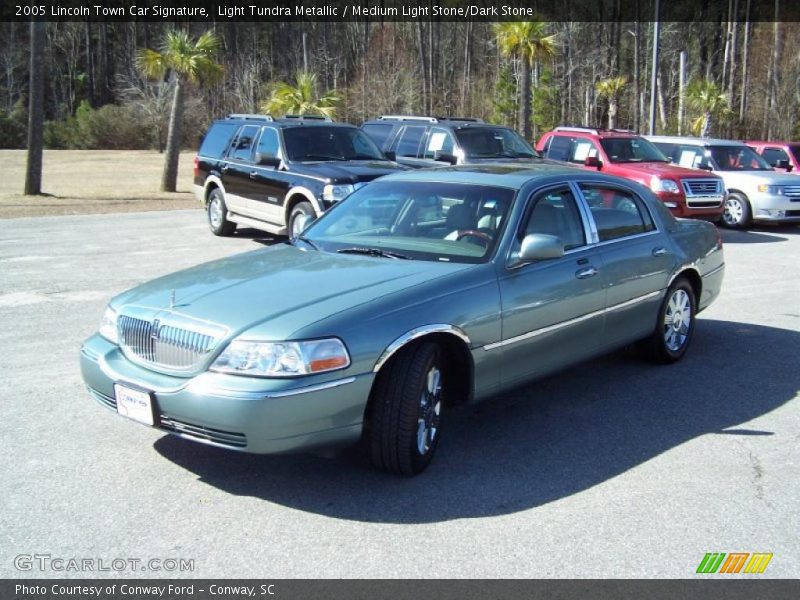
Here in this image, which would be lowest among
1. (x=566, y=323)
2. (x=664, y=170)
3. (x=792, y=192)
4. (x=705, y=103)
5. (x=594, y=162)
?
(x=566, y=323)

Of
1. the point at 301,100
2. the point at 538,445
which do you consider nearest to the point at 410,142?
the point at 538,445

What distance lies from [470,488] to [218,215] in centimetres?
1098

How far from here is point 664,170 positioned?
16.0 m

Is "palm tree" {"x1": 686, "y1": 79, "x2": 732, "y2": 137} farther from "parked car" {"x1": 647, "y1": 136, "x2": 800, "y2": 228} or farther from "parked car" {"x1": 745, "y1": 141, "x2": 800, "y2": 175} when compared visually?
"parked car" {"x1": 647, "y1": 136, "x2": 800, "y2": 228}

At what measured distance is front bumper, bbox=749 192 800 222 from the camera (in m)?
16.7

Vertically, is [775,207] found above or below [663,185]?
below

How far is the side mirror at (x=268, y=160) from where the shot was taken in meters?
12.9

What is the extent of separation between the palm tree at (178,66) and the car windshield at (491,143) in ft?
42.4

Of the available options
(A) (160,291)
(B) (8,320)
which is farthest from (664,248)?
(B) (8,320)

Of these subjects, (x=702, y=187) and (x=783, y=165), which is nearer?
(x=702, y=187)

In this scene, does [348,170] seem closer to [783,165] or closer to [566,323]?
[566,323]

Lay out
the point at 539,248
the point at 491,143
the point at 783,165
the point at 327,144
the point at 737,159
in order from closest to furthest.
Answer: the point at 539,248, the point at 327,144, the point at 491,143, the point at 737,159, the point at 783,165

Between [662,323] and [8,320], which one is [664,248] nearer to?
[662,323]

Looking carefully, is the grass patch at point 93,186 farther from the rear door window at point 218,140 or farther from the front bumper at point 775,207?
the front bumper at point 775,207
